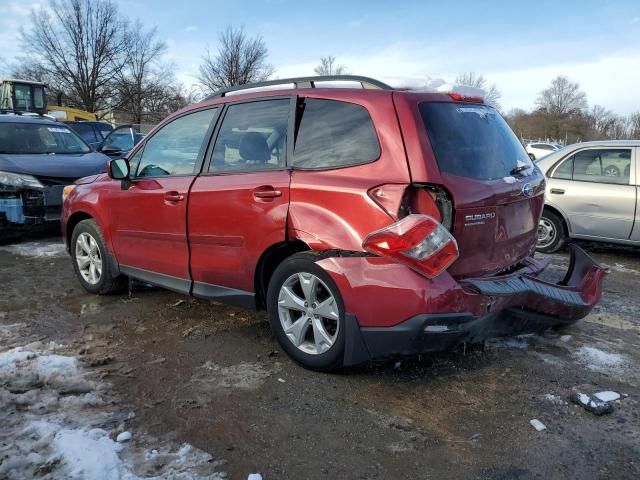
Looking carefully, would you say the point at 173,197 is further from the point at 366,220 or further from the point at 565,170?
the point at 565,170

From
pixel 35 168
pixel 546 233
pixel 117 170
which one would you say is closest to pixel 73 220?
pixel 117 170

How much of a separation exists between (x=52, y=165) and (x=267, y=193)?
16.9ft

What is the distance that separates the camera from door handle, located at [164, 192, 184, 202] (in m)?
3.99

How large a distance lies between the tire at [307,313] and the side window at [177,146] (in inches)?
51.2

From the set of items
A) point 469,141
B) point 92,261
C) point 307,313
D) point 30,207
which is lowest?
point 307,313

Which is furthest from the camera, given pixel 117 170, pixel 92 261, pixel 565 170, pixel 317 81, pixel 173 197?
pixel 565 170

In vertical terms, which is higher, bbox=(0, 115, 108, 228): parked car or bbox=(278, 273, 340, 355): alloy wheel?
bbox=(0, 115, 108, 228): parked car

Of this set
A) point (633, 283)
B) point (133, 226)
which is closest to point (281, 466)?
point (133, 226)

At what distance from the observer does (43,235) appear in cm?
795

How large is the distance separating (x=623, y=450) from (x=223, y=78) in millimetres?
43102

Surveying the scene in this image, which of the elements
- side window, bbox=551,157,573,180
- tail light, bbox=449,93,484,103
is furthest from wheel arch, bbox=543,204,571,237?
tail light, bbox=449,93,484,103

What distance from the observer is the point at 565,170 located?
7.09 meters

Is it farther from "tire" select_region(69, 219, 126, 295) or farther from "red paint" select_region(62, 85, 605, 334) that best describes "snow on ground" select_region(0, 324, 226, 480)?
"tire" select_region(69, 219, 126, 295)

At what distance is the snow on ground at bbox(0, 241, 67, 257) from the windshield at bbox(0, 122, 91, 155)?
142 cm
